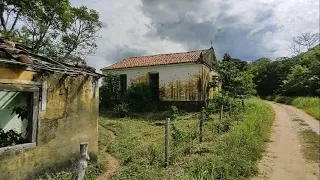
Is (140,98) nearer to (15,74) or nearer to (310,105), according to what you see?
(310,105)

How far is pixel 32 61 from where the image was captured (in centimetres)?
616

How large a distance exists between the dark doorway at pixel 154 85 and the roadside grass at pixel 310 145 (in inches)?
435

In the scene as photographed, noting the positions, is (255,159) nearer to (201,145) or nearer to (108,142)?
(201,145)

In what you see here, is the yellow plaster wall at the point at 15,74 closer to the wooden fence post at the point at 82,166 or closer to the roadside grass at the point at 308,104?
the wooden fence post at the point at 82,166

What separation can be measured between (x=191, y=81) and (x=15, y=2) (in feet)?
39.9

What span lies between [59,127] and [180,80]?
1369cm

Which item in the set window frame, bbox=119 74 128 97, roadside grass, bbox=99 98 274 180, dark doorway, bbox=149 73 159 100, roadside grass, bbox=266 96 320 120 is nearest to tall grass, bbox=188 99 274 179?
roadside grass, bbox=99 98 274 180

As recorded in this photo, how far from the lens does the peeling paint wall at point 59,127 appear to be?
592 cm

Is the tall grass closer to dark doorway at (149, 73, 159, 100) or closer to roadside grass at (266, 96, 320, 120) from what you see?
roadside grass at (266, 96, 320, 120)

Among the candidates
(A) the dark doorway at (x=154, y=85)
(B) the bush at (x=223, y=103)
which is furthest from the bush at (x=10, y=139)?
(A) the dark doorway at (x=154, y=85)

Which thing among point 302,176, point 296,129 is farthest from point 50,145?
point 296,129

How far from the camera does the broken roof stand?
5660 millimetres

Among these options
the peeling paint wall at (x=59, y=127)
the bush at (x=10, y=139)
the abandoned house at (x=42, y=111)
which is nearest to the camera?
the abandoned house at (x=42, y=111)

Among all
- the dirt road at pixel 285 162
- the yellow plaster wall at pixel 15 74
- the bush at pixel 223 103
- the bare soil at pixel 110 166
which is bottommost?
the bare soil at pixel 110 166
